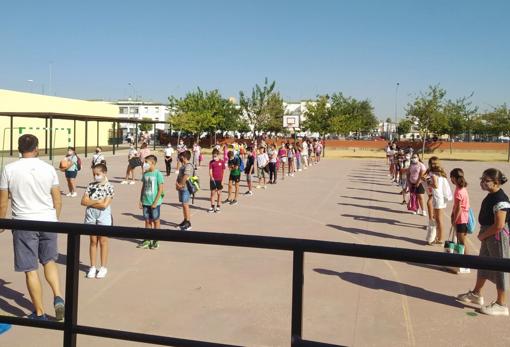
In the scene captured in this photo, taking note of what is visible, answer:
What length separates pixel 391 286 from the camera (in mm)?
5953

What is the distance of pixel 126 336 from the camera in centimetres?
207

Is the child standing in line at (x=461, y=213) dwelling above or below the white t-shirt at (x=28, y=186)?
below

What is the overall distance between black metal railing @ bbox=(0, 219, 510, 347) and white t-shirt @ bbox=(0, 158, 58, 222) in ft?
8.87

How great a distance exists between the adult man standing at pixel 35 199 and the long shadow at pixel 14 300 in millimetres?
361

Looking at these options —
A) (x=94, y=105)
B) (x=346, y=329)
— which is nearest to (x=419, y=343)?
(x=346, y=329)

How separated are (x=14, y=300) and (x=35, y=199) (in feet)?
4.44

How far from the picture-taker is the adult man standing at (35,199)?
15.0 ft

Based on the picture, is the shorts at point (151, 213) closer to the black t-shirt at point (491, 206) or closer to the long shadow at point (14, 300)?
the long shadow at point (14, 300)

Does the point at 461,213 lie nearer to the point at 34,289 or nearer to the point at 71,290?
the point at 34,289

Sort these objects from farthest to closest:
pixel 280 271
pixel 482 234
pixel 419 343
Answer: pixel 280 271 < pixel 482 234 < pixel 419 343

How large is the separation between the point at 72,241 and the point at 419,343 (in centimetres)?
329

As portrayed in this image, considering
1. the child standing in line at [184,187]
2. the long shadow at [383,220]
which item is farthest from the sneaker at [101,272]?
the long shadow at [383,220]

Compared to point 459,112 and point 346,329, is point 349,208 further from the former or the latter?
point 459,112

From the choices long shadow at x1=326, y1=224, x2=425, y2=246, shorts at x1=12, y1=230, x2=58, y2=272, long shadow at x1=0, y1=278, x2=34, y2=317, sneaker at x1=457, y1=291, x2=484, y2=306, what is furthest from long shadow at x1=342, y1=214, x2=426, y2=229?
shorts at x1=12, y1=230, x2=58, y2=272
